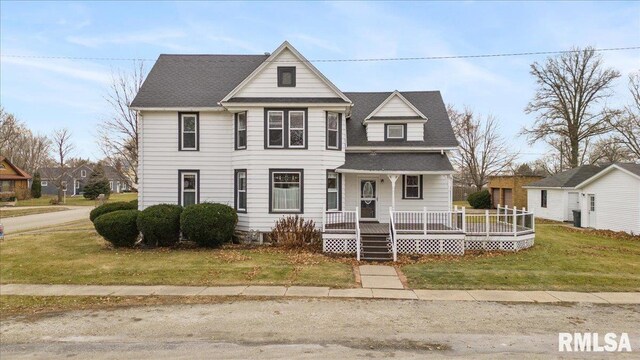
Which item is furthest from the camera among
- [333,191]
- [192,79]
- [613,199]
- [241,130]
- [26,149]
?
[26,149]

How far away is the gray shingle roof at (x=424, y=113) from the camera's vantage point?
1894 cm

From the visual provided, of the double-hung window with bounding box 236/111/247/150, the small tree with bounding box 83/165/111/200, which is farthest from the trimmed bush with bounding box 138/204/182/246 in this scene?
the small tree with bounding box 83/165/111/200

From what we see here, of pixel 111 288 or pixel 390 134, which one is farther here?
pixel 390 134

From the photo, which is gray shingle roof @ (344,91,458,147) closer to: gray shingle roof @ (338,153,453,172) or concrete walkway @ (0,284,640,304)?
gray shingle roof @ (338,153,453,172)

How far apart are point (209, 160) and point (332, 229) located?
6.94m

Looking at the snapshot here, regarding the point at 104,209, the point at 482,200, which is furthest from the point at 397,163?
the point at 482,200

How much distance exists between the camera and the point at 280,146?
647 inches

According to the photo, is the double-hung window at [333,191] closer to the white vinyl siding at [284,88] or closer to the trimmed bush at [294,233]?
the trimmed bush at [294,233]

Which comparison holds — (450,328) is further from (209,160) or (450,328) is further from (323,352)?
(209,160)

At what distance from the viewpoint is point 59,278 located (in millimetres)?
11156

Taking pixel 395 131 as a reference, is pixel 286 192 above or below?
below

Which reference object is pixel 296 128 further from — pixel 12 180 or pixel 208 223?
pixel 12 180

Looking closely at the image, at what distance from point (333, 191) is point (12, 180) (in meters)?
54.9

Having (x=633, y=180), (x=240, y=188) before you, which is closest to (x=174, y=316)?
(x=240, y=188)
